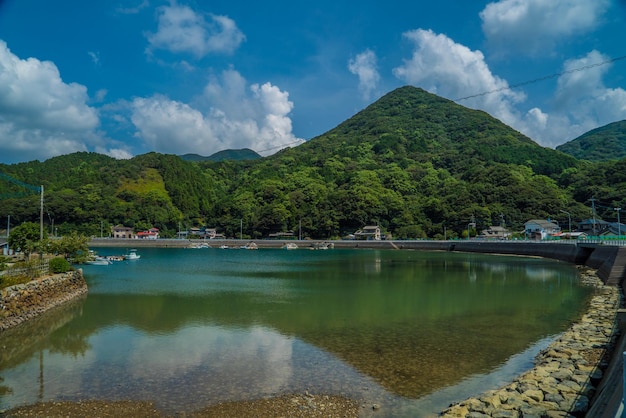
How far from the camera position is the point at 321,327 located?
17250 millimetres

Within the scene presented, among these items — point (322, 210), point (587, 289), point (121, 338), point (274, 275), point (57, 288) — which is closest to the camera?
point (121, 338)

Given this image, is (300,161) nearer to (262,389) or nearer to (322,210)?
(322,210)

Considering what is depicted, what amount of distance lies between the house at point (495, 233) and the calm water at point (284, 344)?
6722cm

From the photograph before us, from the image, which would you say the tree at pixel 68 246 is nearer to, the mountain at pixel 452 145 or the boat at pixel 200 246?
the boat at pixel 200 246

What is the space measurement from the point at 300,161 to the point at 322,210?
2231 inches

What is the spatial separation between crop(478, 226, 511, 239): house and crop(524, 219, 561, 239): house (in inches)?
163

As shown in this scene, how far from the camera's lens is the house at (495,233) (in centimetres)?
8991

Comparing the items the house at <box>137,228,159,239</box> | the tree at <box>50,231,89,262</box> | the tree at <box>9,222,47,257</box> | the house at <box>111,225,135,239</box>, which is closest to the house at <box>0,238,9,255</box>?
the tree at <box>50,231,89,262</box>

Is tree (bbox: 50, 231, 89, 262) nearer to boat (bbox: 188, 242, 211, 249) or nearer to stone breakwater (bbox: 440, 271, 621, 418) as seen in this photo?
stone breakwater (bbox: 440, 271, 621, 418)

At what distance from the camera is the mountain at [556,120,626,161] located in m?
165

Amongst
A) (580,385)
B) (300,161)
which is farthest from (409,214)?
(580,385)

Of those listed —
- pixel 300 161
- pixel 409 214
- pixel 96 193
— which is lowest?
pixel 409 214

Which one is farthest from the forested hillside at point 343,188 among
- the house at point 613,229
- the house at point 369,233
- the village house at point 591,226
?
the house at point 613,229

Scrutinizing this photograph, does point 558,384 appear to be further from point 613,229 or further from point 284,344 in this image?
point 613,229
